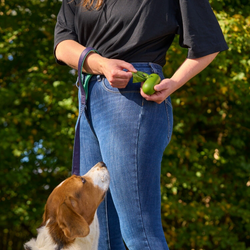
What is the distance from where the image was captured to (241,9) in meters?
5.32

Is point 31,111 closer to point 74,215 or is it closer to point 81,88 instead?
point 74,215

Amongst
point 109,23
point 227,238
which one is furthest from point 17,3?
point 227,238

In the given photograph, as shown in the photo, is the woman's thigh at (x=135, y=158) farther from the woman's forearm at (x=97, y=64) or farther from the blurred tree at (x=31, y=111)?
the blurred tree at (x=31, y=111)

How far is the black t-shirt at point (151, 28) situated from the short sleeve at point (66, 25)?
0.47 feet

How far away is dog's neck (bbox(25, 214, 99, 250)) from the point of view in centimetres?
220

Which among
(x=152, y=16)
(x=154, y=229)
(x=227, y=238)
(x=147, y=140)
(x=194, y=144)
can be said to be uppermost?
(x=152, y=16)

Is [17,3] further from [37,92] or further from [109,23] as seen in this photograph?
[109,23]

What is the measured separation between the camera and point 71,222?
86.9 inches

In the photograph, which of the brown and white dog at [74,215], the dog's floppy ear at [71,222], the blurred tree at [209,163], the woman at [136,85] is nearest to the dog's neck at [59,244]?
the brown and white dog at [74,215]

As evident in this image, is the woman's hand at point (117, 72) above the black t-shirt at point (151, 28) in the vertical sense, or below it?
below

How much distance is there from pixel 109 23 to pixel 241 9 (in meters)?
4.08

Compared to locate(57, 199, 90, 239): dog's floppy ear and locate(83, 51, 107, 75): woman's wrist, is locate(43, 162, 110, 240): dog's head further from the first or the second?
locate(83, 51, 107, 75): woman's wrist

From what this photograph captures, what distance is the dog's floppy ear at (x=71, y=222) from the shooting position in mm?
2162

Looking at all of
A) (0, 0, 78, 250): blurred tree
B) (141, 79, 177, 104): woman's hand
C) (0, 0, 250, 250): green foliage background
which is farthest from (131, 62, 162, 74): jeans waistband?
(0, 0, 78, 250): blurred tree
